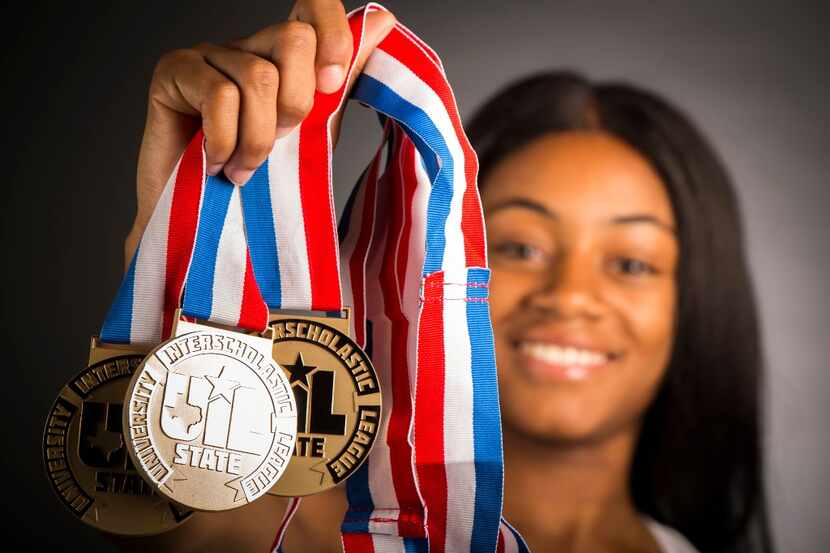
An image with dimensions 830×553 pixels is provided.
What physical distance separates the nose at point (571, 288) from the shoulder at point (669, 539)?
39cm

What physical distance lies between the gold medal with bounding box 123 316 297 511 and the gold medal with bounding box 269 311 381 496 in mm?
47

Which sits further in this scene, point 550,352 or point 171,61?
point 550,352

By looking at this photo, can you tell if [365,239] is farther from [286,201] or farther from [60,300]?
[60,300]

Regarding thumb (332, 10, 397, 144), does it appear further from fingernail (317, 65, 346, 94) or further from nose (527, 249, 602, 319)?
nose (527, 249, 602, 319)

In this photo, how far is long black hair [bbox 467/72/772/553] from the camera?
1.36 metres

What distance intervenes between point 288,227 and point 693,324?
0.94 m

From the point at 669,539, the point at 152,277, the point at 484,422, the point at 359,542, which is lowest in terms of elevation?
the point at 669,539

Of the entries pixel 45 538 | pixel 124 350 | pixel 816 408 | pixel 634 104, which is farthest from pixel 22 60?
pixel 816 408

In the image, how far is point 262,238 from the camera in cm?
67

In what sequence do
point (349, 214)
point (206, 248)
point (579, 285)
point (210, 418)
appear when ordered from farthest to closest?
point (579, 285) < point (349, 214) < point (206, 248) < point (210, 418)

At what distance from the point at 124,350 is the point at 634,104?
3.63 ft

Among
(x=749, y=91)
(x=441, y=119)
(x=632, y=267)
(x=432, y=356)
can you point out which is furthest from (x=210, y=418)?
(x=749, y=91)

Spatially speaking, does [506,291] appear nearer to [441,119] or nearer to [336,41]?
[441,119]

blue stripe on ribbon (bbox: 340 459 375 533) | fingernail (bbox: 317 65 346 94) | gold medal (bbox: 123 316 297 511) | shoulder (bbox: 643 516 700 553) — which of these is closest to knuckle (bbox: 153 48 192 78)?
fingernail (bbox: 317 65 346 94)
